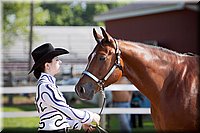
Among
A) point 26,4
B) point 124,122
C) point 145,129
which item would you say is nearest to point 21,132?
point 124,122

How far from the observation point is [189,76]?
4172mm

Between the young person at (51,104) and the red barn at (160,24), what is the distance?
35.7 ft

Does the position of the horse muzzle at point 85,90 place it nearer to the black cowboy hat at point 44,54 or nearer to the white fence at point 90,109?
the black cowboy hat at point 44,54

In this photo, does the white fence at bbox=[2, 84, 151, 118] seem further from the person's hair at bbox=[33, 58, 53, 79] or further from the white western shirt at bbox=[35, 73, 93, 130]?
the white western shirt at bbox=[35, 73, 93, 130]

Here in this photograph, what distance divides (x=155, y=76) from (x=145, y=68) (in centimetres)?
12

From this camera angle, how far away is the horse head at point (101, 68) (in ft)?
13.2

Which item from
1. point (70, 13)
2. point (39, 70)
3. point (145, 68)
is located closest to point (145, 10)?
point (145, 68)

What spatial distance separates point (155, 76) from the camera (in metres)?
4.20

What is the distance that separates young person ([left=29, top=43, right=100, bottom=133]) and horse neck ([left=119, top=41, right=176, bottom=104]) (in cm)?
80

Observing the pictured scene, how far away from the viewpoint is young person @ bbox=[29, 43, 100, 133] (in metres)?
3.37

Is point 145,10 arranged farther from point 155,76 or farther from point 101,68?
point 101,68

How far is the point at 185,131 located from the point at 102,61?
1.05m

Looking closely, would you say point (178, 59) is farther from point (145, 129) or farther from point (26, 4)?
point (26, 4)

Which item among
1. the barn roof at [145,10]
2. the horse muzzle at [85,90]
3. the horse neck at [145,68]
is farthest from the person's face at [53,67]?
→ the barn roof at [145,10]
